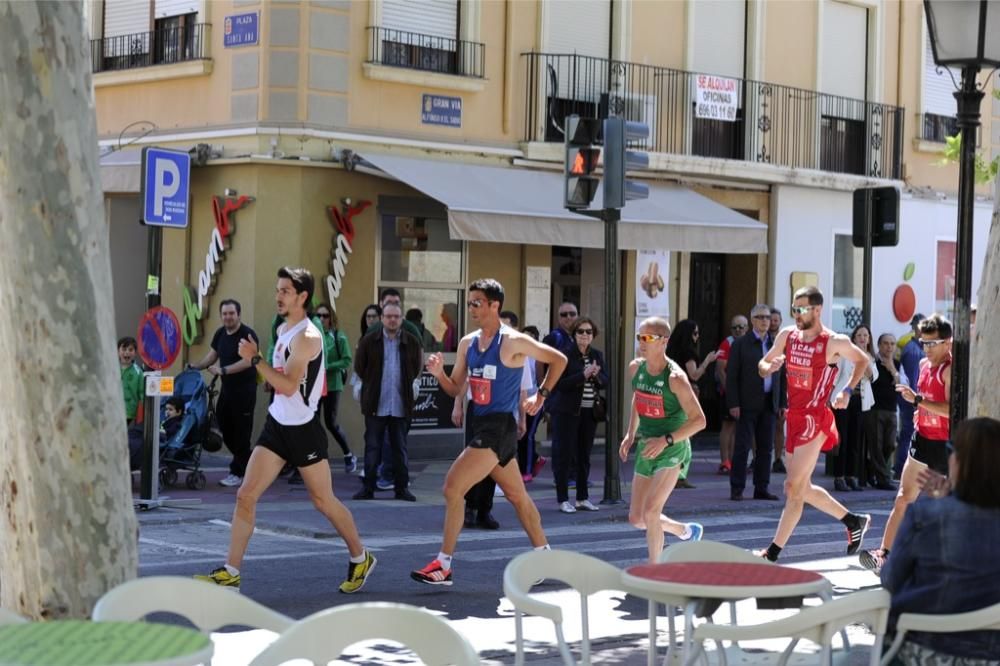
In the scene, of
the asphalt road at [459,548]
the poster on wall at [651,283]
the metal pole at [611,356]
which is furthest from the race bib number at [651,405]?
the poster on wall at [651,283]

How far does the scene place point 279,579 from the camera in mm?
10914

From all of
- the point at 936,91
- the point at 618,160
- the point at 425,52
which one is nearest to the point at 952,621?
the point at 618,160

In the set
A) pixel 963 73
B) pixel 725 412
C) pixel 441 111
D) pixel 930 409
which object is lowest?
pixel 725 412

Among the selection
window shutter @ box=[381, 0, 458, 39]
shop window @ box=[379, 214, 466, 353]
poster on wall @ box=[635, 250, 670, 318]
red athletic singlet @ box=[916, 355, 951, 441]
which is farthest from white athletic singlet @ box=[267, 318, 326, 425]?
poster on wall @ box=[635, 250, 670, 318]

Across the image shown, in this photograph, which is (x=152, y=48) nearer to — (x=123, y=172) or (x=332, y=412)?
(x=123, y=172)

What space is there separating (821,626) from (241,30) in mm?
15998

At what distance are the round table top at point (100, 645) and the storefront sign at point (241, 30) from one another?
15633 mm

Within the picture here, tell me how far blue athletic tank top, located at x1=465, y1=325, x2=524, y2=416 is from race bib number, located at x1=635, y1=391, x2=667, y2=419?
2.58 ft

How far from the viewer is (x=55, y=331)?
19.0 feet

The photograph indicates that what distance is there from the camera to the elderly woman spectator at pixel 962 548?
571cm

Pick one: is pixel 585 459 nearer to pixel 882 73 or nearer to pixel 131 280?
pixel 131 280

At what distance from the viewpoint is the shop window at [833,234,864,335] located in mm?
26234

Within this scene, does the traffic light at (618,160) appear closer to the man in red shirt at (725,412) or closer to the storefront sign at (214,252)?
the man in red shirt at (725,412)

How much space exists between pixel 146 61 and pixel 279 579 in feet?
40.1
